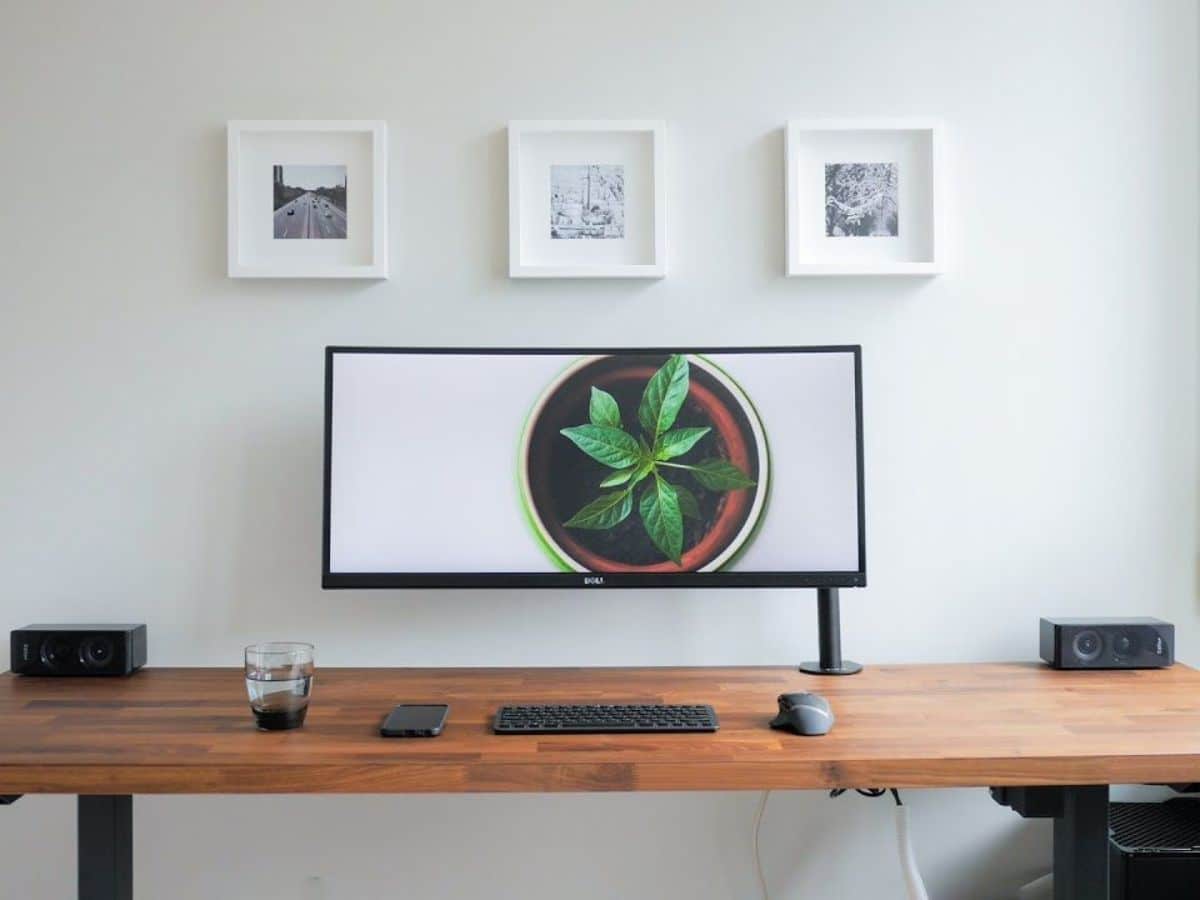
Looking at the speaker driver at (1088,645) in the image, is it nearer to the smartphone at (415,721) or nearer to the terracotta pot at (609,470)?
the terracotta pot at (609,470)

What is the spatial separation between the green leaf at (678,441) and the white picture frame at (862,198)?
0.44 m

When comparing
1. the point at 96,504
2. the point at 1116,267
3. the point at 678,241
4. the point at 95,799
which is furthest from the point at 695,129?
the point at 95,799

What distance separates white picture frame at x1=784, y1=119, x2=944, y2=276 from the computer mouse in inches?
36.2

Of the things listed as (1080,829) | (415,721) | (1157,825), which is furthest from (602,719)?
(1157,825)

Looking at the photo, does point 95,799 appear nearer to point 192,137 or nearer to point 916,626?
point 192,137

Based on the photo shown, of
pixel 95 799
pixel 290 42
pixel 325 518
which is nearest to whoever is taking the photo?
pixel 95 799

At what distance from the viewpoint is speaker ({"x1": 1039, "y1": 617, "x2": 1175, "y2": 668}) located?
6.32ft

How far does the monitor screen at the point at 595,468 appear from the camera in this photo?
1.88 metres

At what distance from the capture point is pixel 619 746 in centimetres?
147

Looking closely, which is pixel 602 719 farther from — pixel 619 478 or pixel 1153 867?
pixel 1153 867

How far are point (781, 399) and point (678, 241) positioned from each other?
414mm

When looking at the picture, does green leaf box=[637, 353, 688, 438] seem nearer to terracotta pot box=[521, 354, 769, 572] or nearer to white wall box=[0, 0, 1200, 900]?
terracotta pot box=[521, 354, 769, 572]

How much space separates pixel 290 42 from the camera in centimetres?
205

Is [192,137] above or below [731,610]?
above
